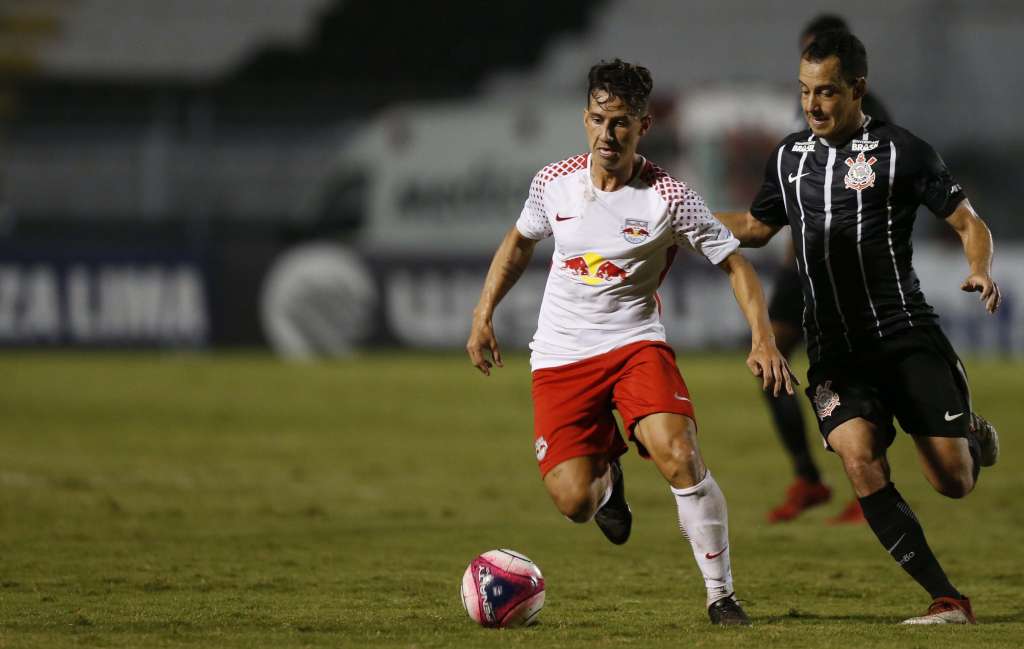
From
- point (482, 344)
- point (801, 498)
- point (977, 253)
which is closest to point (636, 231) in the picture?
point (482, 344)

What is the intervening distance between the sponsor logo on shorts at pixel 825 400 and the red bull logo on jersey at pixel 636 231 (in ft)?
2.91

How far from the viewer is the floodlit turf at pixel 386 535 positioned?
535 cm

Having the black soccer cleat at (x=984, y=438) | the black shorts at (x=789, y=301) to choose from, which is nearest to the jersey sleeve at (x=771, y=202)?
the black soccer cleat at (x=984, y=438)

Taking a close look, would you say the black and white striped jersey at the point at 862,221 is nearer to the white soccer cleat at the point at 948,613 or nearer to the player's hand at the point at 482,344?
the white soccer cleat at the point at 948,613

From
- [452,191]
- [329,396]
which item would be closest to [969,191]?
[452,191]

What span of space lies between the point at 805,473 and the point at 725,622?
3157 millimetres

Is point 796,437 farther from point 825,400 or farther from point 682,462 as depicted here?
point 682,462

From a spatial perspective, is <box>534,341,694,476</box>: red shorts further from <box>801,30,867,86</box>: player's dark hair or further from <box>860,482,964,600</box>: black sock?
<box>801,30,867,86</box>: player's dark hair

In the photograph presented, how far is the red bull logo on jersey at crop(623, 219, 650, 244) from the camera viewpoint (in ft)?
18.5

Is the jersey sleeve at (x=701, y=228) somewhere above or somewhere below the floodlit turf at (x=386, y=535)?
above

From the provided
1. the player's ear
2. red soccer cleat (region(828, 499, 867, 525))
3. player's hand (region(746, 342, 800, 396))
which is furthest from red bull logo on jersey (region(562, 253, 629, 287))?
red soccer cleat (region(828, 499, 867, 525))

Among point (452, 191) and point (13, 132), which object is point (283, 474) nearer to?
point (452, 191)

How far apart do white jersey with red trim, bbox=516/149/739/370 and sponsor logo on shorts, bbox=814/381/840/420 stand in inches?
24.8

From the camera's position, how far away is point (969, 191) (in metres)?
23.3
